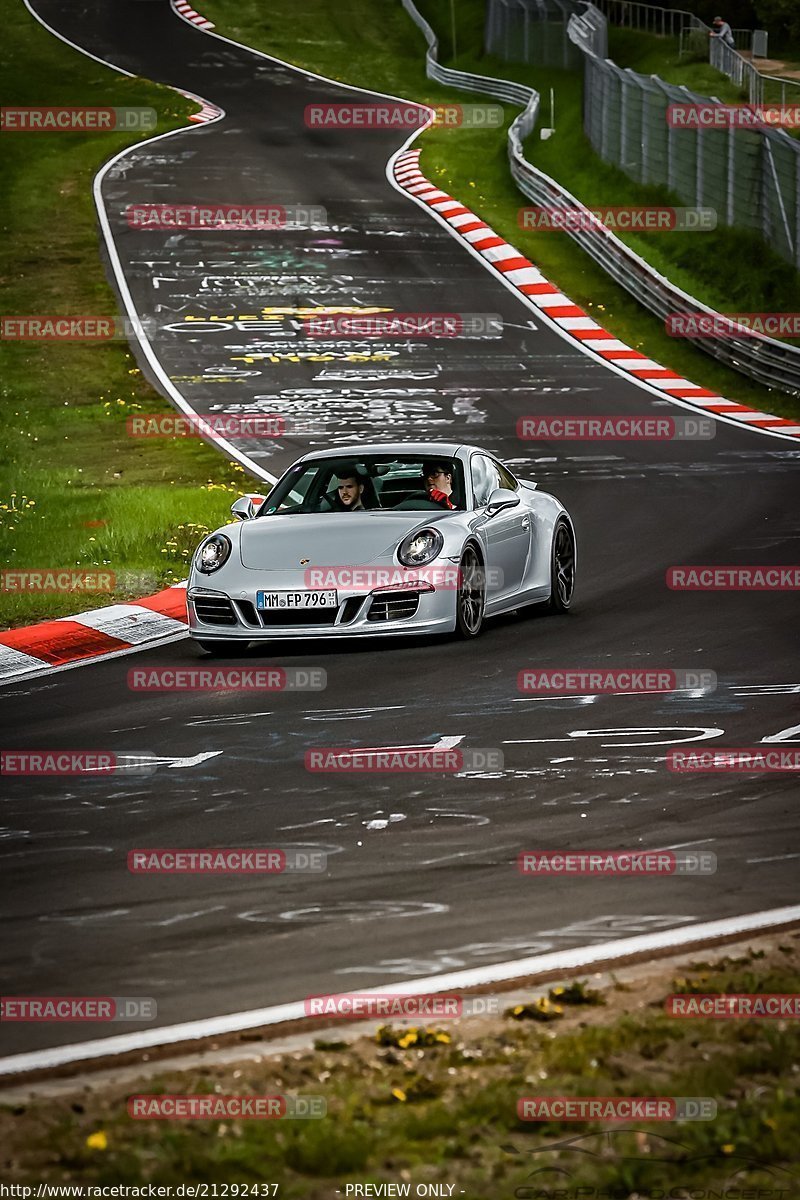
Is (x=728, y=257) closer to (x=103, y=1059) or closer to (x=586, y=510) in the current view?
(x=586, y=510)

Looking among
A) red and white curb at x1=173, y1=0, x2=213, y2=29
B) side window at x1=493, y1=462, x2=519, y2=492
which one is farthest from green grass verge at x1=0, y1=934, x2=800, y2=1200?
red and white curb at x1=173, y1=0, x2=213, y2=29

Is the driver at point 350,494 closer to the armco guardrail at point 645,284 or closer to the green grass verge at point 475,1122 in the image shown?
the green grass verge at point 475,1122

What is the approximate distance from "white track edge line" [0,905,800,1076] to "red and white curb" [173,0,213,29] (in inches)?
2383

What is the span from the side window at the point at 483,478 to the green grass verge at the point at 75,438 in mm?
2806

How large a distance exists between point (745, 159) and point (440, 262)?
5196 millimetres

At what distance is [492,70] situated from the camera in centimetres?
5531

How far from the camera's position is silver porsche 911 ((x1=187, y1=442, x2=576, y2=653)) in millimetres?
12477

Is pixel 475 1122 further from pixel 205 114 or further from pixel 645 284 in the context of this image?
pixel 205 114

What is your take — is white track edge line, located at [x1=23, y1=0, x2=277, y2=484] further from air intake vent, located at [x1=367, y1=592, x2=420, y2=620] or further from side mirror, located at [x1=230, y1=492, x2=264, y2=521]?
air intake vent, located at [x1=367, y1=592, x2=420, y2=620]

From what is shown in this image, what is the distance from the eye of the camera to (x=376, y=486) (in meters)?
13.6

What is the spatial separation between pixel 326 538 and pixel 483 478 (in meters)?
1.56

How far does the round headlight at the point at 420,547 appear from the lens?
12.6 metres

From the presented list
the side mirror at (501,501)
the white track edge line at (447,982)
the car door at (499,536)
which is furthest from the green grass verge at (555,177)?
the white track edge line at (447,982)

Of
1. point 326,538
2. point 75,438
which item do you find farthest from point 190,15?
point 326,538
